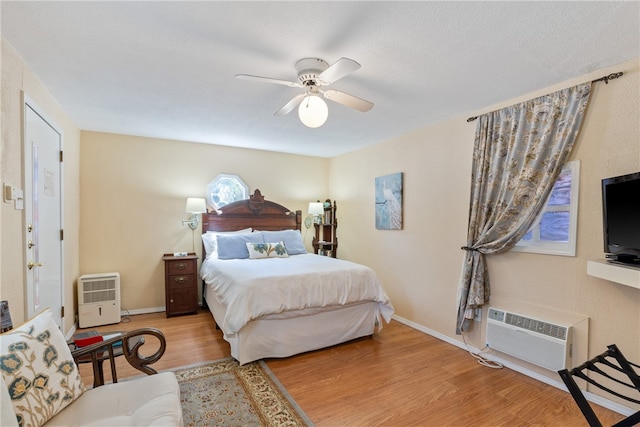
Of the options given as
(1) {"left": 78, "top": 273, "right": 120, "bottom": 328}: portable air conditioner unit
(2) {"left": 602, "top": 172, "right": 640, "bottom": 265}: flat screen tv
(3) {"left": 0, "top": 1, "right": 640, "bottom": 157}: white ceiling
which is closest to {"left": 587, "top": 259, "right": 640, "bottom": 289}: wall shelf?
(2) {"left": 602, "top": 172, "right": 640, "bottom": 265}: flat screen tv

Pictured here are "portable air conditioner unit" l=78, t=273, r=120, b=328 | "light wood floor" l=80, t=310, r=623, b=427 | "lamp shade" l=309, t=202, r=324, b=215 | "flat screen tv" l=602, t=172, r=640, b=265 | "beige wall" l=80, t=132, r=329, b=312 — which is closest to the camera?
"flat screen tv" l=602, t=172, r=640, b=265

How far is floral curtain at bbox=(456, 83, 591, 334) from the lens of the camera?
95.0 inches

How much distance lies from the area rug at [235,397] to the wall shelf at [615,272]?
217 centimetres

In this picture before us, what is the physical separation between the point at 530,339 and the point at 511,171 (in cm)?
145

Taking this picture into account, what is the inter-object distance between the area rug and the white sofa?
Result: 24.7 inches

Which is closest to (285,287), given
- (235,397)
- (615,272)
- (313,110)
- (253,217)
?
(235,397)

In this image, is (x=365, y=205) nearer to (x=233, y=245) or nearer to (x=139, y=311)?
(x=233, y=245)

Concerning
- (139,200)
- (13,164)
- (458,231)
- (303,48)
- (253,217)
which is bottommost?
(458,231)

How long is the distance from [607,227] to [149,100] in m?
3.92

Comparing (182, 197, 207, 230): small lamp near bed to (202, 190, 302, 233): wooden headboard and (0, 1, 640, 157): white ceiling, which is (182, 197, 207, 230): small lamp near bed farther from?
(0, 1, 640, 157): white ceiling

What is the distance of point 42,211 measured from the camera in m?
2.52

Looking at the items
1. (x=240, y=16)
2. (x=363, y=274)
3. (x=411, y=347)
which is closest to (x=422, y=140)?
(x=363, y=274)

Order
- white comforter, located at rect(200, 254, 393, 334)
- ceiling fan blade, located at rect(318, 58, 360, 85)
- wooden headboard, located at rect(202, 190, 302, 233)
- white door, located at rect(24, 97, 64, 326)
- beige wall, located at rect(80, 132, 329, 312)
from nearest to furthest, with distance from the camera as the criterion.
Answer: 1. ceiling fan blade, located at rect(318, 58, 360, 85)
2. white door, located at rect(24, 97, 64, 326)
3. white comforter, located at rect(200, 254, 393, 334)
4. beige wall, located at rect(80, 132, 329, 312)
5. wooden headboard, located at rect(202, 190, 302, 233)

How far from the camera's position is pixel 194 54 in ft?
6.77
